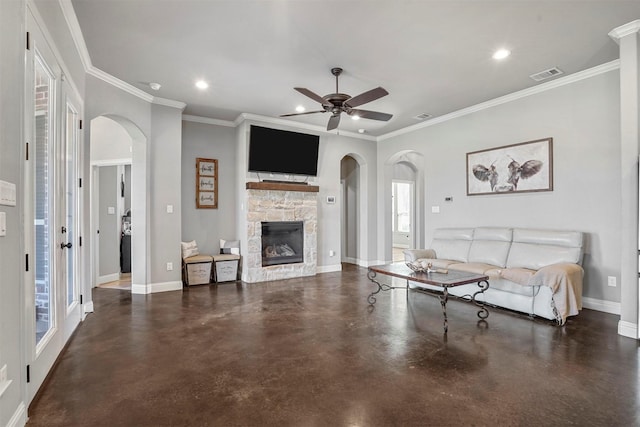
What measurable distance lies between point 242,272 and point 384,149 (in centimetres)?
401

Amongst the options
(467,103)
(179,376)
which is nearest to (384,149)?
(467,103)

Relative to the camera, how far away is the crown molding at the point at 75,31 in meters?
2.71

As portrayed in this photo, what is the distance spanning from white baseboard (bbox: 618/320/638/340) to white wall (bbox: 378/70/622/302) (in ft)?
2.81

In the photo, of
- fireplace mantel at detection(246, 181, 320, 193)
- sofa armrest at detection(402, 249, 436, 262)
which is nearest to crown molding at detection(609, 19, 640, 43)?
sofa armrest at detection(402, 249, 436, 262)

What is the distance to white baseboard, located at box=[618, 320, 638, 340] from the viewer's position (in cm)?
309

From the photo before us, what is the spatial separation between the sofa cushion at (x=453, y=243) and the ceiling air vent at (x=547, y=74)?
2255 mm

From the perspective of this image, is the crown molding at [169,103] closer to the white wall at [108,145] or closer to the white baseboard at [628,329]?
the white wall at [108,145]

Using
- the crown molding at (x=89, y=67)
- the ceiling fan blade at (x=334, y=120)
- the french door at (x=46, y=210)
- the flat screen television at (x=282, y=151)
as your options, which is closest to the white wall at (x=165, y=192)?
the crown molding at (x=89, y=67)

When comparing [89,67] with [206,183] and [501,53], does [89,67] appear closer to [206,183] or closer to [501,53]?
[206,183]

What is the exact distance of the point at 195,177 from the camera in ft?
19.3

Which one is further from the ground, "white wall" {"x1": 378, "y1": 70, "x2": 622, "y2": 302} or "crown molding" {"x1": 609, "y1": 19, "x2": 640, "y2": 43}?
"crown molding" {"x1": 609, "y1": 19, "x2": 640, "y2": 43}

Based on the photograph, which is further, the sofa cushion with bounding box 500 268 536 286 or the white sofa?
the sofa cushion with bounding box 500 268 536 286

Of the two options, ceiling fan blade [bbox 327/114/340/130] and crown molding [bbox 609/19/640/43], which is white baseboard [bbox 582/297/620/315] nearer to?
crown molding [bbox 609/19/640/43]

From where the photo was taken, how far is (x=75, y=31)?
307 cm
